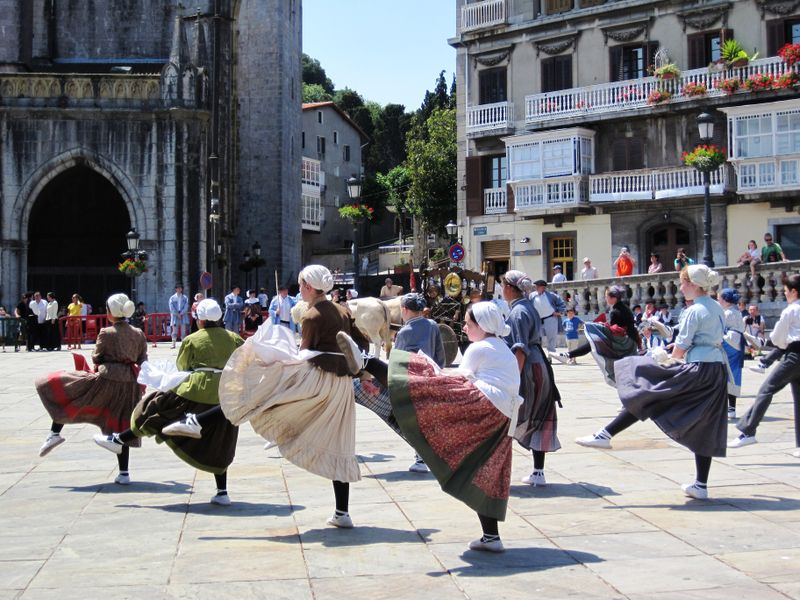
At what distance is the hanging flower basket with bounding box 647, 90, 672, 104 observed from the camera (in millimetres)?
35031

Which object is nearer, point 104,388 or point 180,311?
point 104,388

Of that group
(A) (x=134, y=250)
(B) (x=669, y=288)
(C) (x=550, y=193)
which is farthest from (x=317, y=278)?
(C) (x=550, y=193)

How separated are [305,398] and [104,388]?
117 inches

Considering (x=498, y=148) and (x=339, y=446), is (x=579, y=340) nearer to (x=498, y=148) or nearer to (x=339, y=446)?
(x=498, y=148)

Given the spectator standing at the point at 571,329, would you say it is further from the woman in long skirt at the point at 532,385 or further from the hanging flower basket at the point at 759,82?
the woman in long skirt at the point at 532,385

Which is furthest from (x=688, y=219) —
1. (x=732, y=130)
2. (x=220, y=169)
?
(x=220, y=169)

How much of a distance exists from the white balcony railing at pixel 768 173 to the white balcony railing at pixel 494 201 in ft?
29.1

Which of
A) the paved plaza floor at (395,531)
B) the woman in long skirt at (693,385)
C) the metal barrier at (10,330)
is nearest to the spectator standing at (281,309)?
the metal barrier at (10,330)

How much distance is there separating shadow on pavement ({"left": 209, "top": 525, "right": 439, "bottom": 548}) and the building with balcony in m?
28.2

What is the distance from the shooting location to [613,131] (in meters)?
37.1

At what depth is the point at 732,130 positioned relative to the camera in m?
34.2

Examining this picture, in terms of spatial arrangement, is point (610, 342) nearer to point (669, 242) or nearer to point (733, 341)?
point (733, 341)

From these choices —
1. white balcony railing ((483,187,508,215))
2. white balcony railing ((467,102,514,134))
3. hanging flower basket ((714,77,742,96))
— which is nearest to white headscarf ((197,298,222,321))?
hanging flower basket ((714,77,742,96))

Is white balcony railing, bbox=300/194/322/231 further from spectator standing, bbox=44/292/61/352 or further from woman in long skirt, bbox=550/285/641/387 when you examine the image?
woman in long skirt, bbox=550/285/641/387
